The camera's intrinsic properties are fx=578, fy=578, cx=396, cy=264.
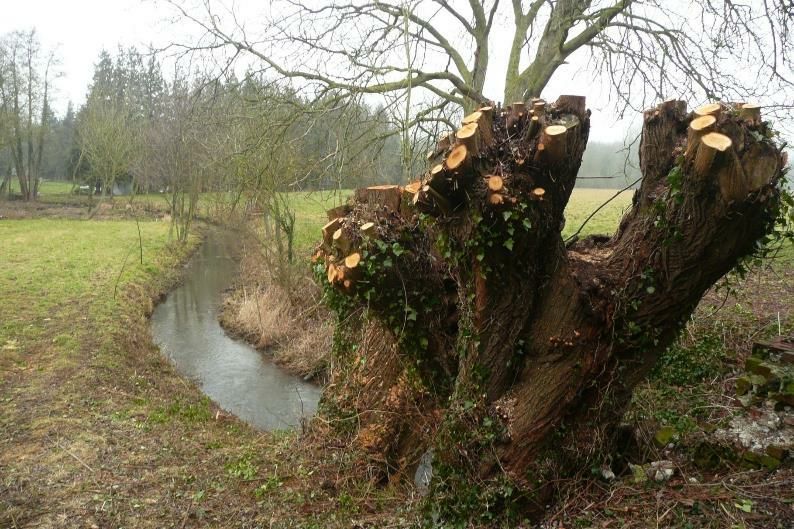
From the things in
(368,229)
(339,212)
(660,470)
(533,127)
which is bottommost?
(660,470)

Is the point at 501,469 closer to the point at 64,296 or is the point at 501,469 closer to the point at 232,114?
the point at 232,114

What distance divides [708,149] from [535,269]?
121cm

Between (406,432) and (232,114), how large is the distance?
7.30 metres

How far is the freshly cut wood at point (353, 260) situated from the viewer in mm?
4250

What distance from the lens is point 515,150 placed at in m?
3.48

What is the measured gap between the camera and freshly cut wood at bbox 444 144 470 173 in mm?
3371

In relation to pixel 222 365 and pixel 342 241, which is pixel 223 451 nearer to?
pixel 342 241

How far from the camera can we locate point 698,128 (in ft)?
10.3

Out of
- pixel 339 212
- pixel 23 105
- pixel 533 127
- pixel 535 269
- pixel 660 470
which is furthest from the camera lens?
pixel 23 105

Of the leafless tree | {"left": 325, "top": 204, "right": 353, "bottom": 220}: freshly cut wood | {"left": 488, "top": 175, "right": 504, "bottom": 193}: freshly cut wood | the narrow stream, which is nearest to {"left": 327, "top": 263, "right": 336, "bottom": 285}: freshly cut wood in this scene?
{"left": 325, "top": 204, "right": 353, "bottom": 220}: freshly cut wood

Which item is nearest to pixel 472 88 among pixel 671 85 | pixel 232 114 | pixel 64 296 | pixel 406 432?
pixel 671 85

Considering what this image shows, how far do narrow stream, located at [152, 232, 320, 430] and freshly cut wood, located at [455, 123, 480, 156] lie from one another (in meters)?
5.26

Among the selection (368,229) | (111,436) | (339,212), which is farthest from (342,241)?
(111,436)

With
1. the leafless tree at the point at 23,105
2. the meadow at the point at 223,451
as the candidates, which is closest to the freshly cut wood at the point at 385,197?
the meadow at the point at 223,451
